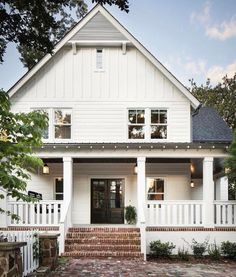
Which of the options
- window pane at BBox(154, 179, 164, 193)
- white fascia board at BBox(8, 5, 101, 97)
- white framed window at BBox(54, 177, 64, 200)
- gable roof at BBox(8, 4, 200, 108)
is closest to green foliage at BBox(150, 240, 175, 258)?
window pane at BBox(154, 179, 164, 193)

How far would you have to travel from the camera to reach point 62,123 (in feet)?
61.1

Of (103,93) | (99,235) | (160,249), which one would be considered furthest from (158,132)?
(160,249)

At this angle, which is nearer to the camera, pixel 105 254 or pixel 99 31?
pixel 105 254

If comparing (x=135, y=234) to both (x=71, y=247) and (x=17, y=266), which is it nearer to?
(x=71, y=247)

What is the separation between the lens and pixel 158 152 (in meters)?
16.3

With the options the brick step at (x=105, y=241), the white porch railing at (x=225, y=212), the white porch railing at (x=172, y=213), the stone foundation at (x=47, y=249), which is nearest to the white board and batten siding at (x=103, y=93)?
the white porch railing at (x=172, y=213)

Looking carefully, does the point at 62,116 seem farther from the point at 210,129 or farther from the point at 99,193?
the point at 210,129

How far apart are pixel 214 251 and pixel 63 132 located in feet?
26.3

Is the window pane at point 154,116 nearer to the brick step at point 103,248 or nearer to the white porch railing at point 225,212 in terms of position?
the white porch railing at point 225,212

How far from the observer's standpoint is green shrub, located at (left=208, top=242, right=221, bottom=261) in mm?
14898

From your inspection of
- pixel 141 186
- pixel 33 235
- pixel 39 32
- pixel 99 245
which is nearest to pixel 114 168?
pixel 141 186

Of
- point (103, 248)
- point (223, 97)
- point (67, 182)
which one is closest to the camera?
point (103, 248)

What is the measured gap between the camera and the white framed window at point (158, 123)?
60.7 feet

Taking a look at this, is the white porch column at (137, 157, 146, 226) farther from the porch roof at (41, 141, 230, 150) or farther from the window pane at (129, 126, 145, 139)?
the window pane at (129, 126, 145, 139)
